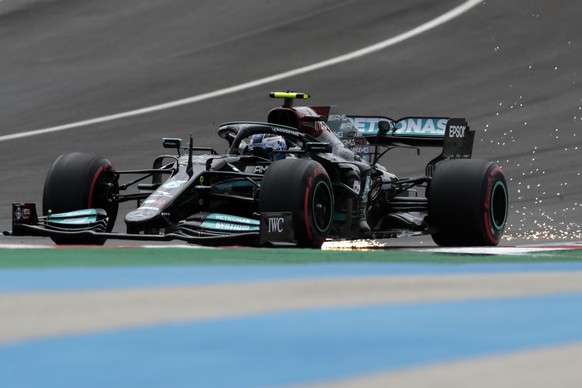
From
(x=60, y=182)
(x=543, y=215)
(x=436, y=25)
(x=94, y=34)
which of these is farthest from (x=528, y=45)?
(x=60, y=182)

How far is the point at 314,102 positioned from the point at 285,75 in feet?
11.3

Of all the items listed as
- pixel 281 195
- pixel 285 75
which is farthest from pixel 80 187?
pixel 285 75

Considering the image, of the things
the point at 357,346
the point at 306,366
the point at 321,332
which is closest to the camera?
the point at 306,366

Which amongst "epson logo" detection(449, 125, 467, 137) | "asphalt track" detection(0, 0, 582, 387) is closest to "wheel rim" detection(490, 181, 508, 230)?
"epson logo" detection(449, 125, 467, 137)

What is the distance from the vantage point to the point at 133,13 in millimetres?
37906

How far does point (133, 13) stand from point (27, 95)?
784 centimetres

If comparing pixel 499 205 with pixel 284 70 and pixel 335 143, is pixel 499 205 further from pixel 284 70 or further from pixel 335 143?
pixel 284 70

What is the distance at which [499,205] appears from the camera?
13.9 m

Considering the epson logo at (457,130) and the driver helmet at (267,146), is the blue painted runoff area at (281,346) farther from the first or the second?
the epson logo at (457,130)

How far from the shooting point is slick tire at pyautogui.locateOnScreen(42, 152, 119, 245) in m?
13.0

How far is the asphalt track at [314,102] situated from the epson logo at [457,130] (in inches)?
58.9

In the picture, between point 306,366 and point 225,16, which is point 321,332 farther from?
point 225,16

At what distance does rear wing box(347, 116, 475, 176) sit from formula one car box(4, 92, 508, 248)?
3 centimetres

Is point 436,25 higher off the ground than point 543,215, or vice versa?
point 436,25
